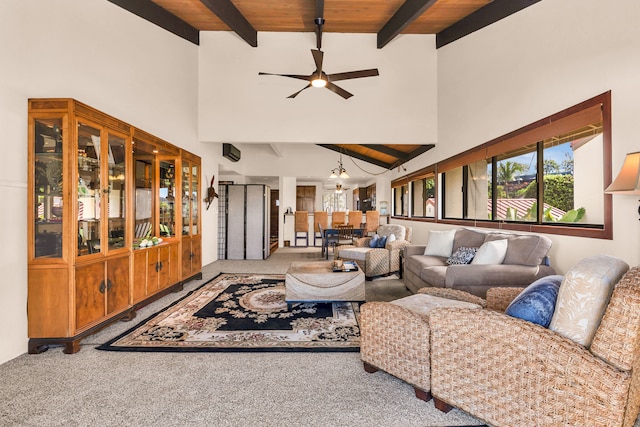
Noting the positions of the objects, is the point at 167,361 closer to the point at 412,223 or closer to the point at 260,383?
the point at 260,383

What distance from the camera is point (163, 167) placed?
14.7ft

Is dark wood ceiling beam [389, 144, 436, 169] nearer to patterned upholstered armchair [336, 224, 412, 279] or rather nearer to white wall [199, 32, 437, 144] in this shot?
white wall [199, 32, 437, 144]

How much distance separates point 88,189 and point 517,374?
11.2 ft

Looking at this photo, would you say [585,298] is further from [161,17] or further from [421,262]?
[161,17]

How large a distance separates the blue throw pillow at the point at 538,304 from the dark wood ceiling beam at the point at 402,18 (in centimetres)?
380

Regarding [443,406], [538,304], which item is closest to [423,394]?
[443,406]

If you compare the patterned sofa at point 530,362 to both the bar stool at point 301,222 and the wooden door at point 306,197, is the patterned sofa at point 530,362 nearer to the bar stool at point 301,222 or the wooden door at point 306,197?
the bar stool at point 301,222

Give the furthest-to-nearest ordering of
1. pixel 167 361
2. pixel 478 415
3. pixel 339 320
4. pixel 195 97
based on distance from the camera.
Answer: pixel 195 97, pixel 339 320, pixel 167 361, pixel 478 415

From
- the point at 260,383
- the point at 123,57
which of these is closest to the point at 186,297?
the point at 260,383

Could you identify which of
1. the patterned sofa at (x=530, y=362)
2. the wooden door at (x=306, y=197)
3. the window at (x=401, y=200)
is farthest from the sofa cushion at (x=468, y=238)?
the wooden door at (x=306, y=197)

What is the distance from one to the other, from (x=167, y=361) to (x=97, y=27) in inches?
136

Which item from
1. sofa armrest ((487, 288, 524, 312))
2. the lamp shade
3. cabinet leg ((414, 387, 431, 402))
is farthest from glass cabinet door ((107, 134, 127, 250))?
the lamp shade

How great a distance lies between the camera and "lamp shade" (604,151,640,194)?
1900 mm

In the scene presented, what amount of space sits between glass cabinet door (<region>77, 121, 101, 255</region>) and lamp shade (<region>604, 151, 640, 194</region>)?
3.99m
